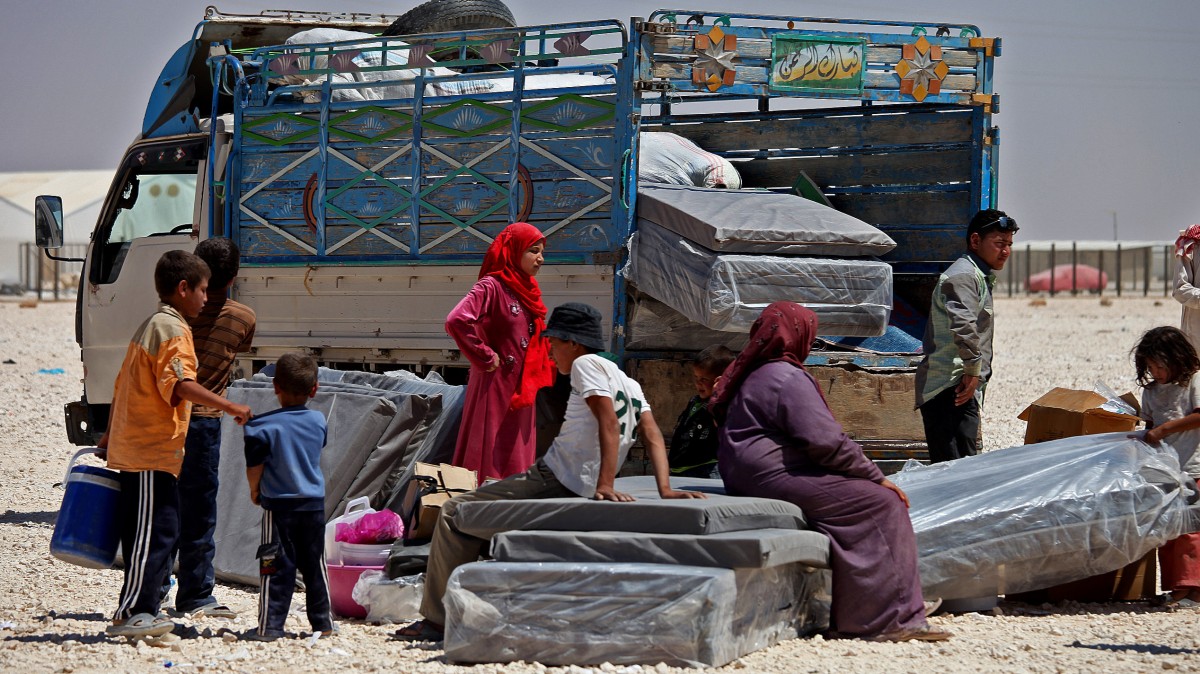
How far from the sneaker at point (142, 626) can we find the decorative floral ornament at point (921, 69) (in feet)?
14.7

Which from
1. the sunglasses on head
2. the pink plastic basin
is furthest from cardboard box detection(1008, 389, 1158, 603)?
the pink plastic basin

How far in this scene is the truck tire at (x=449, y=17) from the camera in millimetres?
9211

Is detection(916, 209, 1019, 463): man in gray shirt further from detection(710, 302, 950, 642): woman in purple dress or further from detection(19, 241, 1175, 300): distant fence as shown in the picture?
detection(19, 241, 1175, 300): distant fence

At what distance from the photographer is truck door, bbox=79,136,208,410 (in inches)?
332

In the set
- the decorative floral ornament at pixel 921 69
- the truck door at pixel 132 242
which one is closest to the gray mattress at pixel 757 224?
the decorative floral ornament at pixel 921 69

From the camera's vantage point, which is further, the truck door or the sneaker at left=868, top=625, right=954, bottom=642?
the truck door

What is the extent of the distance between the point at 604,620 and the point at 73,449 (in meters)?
7.78

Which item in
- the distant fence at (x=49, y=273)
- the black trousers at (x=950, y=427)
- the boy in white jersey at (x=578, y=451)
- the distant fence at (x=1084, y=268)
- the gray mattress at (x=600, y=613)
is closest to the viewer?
the gray mattress at (x=600, y=613)

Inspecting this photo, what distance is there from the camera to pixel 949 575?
5.14 metres

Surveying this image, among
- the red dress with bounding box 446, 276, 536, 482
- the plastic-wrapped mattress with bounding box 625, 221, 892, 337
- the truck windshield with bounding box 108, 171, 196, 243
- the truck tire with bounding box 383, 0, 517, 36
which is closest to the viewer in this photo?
the red dress with bounding box 446, 276, 536, 482

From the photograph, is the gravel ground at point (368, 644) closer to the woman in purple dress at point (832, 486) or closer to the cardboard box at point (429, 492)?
the woman in purple dress at point (832, 486)

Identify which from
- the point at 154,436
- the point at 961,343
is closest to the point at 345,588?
the point at 154,436

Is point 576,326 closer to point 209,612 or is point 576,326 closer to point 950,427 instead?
point 209,612

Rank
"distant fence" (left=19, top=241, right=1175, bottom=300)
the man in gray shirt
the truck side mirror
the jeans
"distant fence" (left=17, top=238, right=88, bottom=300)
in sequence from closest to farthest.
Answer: the jeans
the man in gray shirt
the truck side mirror
"distant fence" (left=19, top=241, right=1175, bottom=300)
"distant fence" (left=17, top=238, right=88, bottom=300)
